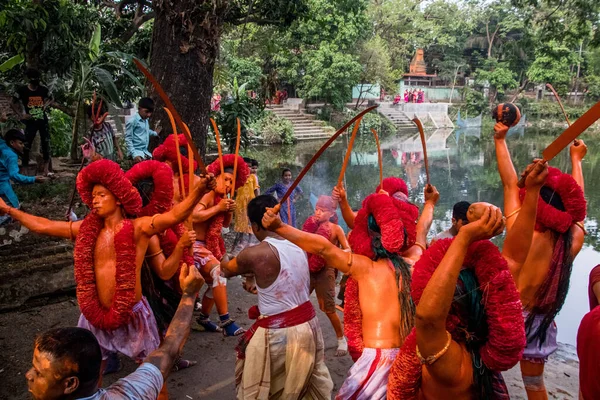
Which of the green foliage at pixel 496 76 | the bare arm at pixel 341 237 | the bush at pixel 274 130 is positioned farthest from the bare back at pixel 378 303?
the green foliage at pixel 496 76

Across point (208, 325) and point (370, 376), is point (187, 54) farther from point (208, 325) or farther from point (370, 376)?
point (370, 376)

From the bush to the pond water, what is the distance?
943 mm

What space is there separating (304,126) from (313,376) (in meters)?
26.8

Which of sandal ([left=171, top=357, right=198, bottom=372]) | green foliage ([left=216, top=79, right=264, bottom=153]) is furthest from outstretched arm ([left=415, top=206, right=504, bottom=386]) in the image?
green foliage ([left=216, top=79, right=264, bottom=153])

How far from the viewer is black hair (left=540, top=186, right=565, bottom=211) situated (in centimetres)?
336

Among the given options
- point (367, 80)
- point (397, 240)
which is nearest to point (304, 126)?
point (367, 80)

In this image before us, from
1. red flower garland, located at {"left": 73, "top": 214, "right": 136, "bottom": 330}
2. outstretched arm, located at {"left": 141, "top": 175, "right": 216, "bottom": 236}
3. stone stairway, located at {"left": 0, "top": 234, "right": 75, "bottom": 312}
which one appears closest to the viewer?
outstretched arm, located at {"left": 141, "top": 175, "right": 216, "bottom": 236}

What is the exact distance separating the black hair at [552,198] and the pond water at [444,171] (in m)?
3.75

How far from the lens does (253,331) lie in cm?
326

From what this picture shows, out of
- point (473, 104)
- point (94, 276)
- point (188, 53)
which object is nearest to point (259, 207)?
point (94, 276)

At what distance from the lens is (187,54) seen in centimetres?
683

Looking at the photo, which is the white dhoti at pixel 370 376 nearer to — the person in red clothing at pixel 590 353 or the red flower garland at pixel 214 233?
the person in red clothing at pixel 590 353

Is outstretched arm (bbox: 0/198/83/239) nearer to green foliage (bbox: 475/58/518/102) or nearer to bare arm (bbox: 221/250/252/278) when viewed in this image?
bare arm (bbox: 221/250/252/278)

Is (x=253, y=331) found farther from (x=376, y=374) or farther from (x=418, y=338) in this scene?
(x=418, y=338)
